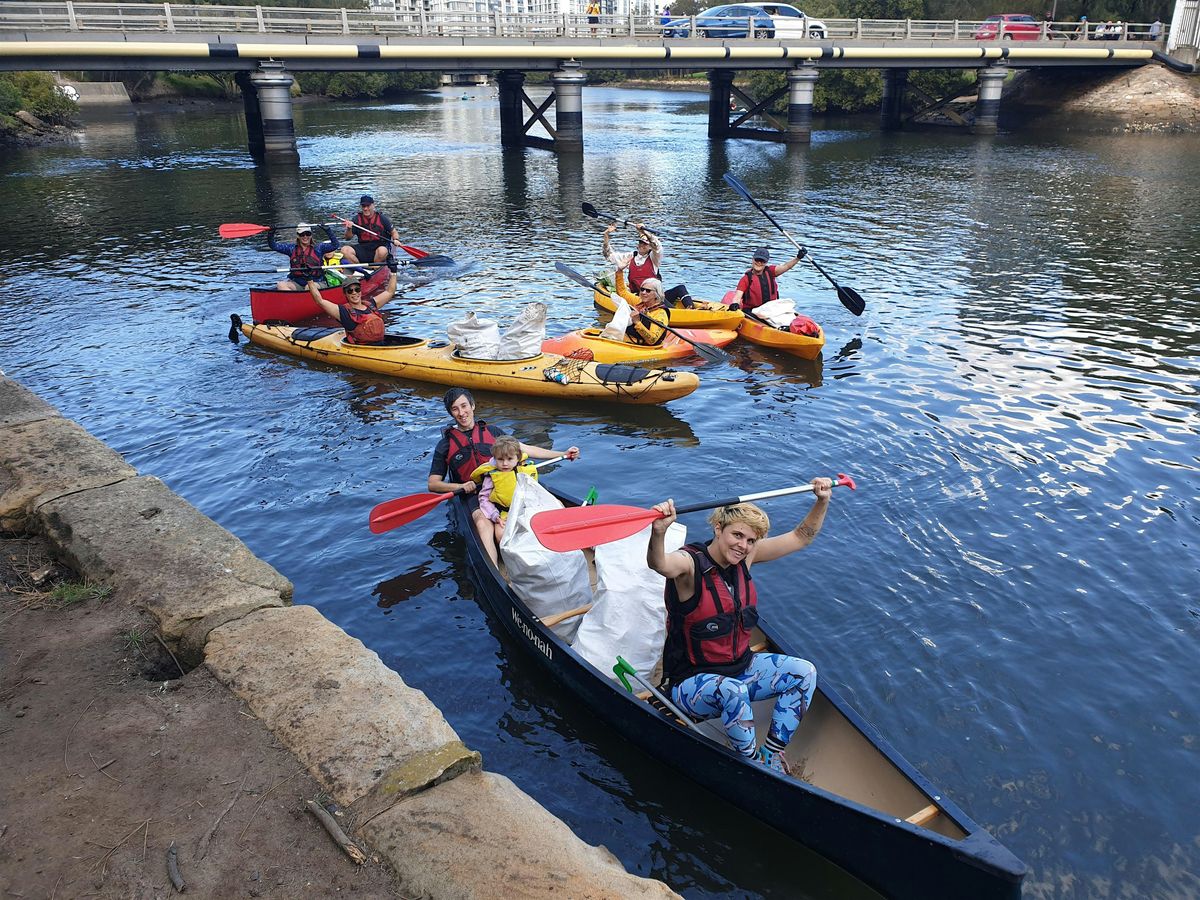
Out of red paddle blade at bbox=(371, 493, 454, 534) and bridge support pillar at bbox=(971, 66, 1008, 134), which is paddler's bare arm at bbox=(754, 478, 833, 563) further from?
bridge support pillar at bbox=(971, 66, 1008, 134)

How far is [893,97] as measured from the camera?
46.8 m

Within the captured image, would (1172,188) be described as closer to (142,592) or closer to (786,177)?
(786,177)

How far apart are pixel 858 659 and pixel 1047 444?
5314mm

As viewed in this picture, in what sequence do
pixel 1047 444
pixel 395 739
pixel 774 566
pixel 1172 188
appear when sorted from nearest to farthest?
pixel 395 739 → pixel 774 566 → pixel 1047 444 → pixel 1172 188

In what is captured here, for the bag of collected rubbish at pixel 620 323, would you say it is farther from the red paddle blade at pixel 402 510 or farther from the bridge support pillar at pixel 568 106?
the bridge support pillar at pixel 568 106

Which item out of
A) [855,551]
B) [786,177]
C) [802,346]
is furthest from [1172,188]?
[855,551]

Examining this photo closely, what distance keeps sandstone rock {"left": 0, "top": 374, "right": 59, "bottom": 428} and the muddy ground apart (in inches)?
136

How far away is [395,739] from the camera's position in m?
4.94

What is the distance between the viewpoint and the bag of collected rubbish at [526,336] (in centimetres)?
1311

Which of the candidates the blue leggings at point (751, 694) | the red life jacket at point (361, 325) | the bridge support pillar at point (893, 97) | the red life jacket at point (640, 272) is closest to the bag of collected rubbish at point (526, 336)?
the red life jacket at point (361, 325)

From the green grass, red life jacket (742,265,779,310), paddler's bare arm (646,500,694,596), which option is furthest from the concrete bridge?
paddler's bare arm (646,500,694,596)

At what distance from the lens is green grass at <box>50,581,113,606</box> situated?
20.0ft

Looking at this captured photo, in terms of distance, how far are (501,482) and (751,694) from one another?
337cm

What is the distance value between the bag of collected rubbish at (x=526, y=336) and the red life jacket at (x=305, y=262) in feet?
18.6
